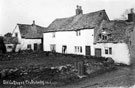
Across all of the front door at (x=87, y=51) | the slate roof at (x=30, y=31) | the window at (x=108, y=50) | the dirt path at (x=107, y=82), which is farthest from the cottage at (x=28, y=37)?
the dirt path at (x=107, y=82)

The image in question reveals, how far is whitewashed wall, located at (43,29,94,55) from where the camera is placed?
3274cm

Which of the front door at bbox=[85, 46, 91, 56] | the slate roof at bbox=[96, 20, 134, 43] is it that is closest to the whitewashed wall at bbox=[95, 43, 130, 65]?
the slate roof at bbox=[96, 20, 134, 43]

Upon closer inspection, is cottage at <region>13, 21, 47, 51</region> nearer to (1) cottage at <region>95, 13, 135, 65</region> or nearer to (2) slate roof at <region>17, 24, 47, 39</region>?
(2) slate roof at <region>17, 24, 47, 39</region>

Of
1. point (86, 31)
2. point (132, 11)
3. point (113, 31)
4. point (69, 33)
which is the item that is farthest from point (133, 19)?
point (69, 33)

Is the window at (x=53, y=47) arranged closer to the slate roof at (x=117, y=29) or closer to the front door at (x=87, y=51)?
the front door at (x=87, y=51)

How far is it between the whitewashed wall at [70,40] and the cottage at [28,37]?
4.83m

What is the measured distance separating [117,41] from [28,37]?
26.0m

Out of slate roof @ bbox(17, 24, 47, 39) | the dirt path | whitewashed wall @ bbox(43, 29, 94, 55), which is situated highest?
slate roof @ bbox(17, 24, 47, 39)

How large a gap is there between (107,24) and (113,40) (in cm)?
454

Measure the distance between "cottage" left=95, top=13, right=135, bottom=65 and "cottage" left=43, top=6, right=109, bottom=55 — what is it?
1.75 m

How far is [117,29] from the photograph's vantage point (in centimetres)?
Result: 2947

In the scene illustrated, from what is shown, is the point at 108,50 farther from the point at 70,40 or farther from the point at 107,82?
the point at 107,82

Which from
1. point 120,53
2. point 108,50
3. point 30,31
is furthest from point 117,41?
point 30,31

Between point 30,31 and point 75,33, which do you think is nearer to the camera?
point 75,33
